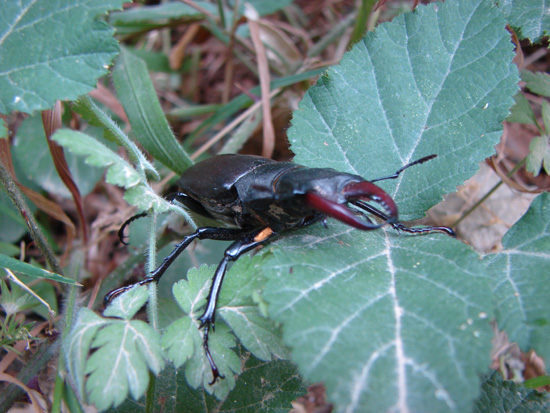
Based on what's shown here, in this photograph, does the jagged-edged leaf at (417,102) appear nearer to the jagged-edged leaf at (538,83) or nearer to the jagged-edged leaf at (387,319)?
the jagged-edged leaf at (387,319)

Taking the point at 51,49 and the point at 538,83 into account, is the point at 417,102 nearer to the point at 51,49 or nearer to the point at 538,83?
the point at 538,83

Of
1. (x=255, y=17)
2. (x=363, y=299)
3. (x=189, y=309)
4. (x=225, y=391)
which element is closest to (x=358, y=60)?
(x=363, y=299)

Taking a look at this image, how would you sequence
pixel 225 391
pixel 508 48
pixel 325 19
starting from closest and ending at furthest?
pixel 225 391 → pixel 508 48 → pixel 325 19

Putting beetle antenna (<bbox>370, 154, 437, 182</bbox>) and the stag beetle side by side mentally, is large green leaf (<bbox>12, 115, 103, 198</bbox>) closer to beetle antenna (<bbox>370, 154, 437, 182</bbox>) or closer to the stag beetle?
the stag beetle

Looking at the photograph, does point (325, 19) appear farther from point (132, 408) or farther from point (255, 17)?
point (132, 408)

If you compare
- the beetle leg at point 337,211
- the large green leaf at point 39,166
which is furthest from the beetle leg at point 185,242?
the large green leaf at point 39,166

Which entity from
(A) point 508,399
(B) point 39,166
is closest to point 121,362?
(A) point 508,399
